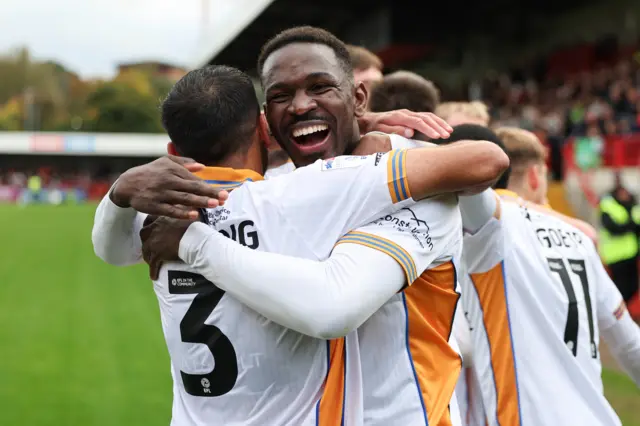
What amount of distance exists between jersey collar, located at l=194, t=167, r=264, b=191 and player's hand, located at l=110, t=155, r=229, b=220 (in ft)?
0.08

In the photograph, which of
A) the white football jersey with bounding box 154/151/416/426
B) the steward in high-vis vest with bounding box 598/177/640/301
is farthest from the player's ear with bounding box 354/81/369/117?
the steward in high-vis vest with bounding box 598/177/640/301

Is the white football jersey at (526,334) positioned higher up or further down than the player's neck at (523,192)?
further down

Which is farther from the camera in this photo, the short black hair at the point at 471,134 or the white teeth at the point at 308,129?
the short black hair at the point at 471,134

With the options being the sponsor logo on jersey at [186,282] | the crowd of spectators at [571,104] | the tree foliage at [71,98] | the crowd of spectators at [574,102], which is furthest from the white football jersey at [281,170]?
the tree foliage at [71,98]

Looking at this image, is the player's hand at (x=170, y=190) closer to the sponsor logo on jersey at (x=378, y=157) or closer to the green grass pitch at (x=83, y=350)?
the sponsor logo on jersey at (x=378, y=157)

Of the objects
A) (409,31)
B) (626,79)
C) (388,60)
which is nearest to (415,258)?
(626,79)

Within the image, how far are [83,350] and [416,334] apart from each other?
290 inches

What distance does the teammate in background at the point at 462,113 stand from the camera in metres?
3.32

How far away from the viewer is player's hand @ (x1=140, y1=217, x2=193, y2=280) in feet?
6.59

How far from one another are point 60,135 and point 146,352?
50008 mm

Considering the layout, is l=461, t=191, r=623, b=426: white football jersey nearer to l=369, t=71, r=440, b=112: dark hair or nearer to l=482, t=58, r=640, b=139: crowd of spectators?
l=369, t=71, r=440, b=112: dark hair

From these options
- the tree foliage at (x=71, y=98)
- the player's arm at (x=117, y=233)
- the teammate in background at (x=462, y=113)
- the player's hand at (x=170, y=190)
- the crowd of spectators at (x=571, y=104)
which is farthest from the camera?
the tree foliage at (x=71, y=98)

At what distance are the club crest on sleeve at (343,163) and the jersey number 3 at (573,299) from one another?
3.85 ft

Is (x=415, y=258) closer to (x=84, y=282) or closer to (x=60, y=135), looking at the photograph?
(x=84, y=282)
